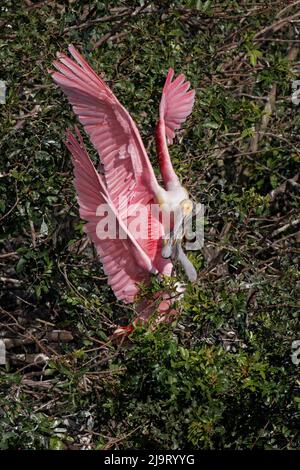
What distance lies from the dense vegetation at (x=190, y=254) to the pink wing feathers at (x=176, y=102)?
169 mm

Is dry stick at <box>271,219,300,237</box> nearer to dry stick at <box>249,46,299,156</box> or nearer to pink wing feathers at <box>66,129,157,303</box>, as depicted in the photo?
dry stick at <box>249,46,299,156</box>

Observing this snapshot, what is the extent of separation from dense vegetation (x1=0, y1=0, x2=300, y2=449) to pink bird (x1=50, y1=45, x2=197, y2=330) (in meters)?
0.15

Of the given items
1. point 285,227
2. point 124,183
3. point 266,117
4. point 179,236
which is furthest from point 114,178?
point 266,117

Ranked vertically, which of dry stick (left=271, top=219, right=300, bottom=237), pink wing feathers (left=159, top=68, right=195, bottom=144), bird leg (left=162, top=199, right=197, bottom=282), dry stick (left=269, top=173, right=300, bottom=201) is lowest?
dry stick (left=269, top=173, right=300, bottom=201)

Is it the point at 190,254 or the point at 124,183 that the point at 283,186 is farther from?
the point at 124,183

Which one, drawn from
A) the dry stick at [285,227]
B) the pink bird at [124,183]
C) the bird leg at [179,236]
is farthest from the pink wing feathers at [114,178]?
the dry stick at [285,227]

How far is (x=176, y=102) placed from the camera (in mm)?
6727

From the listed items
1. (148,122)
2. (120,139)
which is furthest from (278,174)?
(120,139)

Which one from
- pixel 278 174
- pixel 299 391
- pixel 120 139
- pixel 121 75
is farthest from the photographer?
pixel 278 174

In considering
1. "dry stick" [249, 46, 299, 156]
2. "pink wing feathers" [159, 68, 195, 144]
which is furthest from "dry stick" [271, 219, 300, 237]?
"pink wing feathers" [159, 68, 195, 144]

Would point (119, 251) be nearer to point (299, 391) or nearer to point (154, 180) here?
point (154, 180)

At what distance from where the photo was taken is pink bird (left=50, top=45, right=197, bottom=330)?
6.36 meters

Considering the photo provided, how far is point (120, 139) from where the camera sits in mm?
6496

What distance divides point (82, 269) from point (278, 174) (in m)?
1.49
